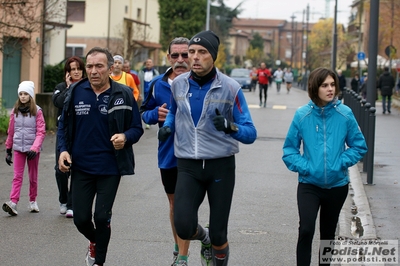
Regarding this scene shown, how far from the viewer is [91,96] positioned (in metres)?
6.23

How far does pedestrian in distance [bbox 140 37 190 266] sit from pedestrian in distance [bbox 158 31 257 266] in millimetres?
462

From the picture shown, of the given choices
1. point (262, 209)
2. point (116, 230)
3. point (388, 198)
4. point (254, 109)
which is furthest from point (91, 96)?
point (254, 109)

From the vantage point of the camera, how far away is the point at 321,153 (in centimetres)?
573

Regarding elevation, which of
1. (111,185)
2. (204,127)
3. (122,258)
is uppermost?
(204,127)

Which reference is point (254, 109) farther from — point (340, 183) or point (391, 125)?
point (340, 183)

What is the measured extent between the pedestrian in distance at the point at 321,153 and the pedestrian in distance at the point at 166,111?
3.35 ft

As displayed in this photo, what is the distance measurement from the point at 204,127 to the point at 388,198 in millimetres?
5430

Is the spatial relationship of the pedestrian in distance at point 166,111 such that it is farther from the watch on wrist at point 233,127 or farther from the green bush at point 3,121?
the green bush at point 3,121

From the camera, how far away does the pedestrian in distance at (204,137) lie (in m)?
5.78

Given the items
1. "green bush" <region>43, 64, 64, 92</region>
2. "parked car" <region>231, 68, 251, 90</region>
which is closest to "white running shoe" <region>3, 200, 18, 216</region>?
"green bush" <region>43, 64, 64, 92</region>

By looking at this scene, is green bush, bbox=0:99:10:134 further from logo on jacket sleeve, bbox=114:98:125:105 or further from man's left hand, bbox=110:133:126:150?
man's left hand, bbox=110:133:126:150

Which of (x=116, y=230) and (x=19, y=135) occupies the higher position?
(x=19, y=135)

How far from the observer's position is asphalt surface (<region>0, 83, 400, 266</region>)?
731cm

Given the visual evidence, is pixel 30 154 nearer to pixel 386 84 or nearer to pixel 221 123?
pixel 221 123
